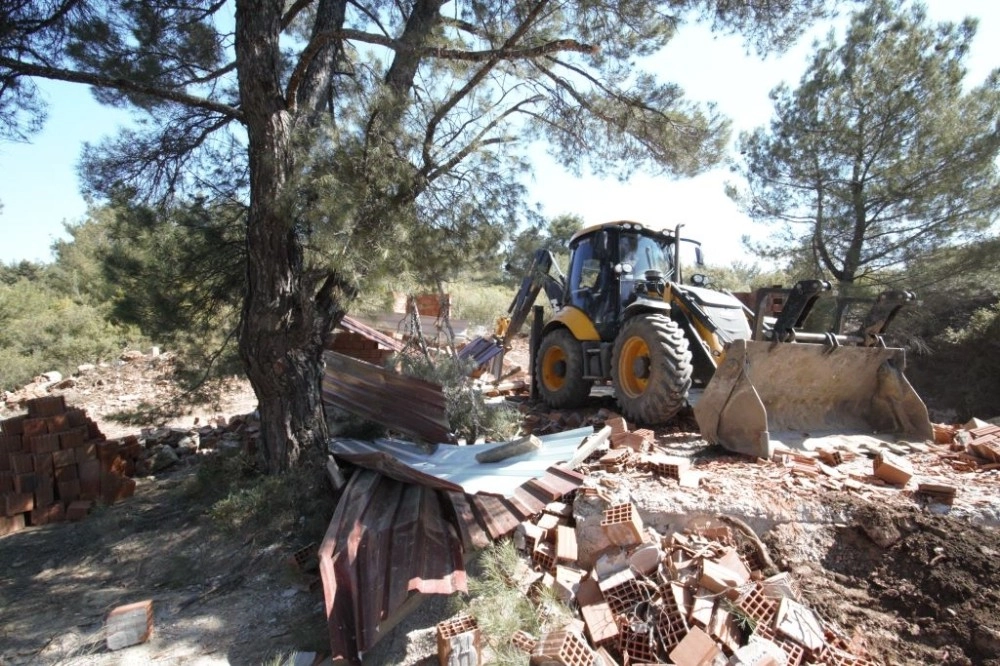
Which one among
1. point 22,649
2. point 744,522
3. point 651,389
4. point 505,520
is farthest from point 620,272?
point 22,649

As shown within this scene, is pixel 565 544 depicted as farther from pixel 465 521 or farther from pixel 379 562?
pixel 379 562

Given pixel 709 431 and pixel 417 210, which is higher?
pixel 417 210

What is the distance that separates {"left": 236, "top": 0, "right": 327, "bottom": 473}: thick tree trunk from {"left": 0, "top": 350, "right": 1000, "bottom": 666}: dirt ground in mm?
902

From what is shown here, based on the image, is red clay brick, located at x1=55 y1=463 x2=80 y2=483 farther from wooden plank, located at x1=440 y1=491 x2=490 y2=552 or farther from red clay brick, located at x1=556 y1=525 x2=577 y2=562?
red clay brick, located at x1=556 y1=525 x2=577 y2=562

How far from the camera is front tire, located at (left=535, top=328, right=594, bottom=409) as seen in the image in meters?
6.98

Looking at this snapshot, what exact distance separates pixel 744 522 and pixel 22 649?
422cm

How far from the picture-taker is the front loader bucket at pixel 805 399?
15.4 ft

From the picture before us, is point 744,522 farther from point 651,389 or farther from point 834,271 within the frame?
point 834,271

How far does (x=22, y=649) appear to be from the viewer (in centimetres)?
296

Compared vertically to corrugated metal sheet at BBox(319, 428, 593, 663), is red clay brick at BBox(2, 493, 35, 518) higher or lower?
lower

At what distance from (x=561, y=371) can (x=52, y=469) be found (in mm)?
5559

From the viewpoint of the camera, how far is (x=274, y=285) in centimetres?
437

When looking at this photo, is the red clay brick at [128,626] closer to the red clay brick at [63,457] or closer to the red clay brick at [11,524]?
the red clay brick at [11,524]

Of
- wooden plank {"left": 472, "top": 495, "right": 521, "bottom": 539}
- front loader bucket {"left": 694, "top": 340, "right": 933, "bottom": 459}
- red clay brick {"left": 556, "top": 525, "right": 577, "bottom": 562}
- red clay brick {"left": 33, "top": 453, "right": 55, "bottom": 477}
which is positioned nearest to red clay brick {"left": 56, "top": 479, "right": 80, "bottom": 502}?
red clay brick {"left": 33, "top": 453, "right": 55, "bottom": 477}
